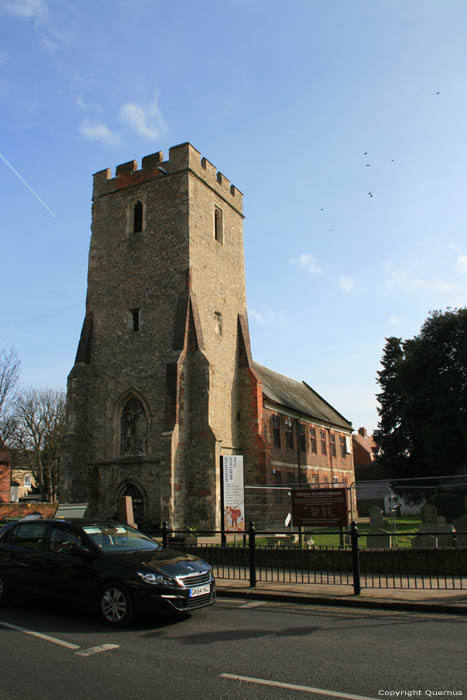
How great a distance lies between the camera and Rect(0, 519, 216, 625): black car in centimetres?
723

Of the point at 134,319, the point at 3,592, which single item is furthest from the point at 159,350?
the point at 3,592

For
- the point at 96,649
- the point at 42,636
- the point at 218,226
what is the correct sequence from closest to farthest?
1. the point at 96,649
2. the point at 42,636
3. the point at 218,226

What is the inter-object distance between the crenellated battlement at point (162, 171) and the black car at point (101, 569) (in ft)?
70.0

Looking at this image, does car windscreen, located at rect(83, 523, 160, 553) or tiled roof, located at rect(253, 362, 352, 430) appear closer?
car windscreen, located at rect(83, 523, 160, 553)

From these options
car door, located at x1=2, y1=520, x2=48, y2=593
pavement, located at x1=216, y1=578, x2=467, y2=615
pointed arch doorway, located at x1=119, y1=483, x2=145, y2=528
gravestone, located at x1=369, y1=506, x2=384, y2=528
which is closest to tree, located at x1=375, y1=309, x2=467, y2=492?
gravestone, located at x1=369, y1=506, x2=384, y2=528

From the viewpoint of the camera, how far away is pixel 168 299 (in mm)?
25391

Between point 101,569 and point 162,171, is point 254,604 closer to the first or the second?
point 101,569

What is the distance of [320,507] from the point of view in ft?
44.1

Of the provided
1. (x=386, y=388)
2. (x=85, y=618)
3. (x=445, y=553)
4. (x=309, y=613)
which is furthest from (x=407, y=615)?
(x=386, y=388)

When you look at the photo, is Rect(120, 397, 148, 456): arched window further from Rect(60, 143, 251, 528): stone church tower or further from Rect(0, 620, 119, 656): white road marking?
Rect(0, 620, 119, 656): white road marking

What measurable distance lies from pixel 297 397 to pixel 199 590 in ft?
112

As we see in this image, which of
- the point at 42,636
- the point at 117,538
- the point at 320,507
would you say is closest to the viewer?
the point at 42,636

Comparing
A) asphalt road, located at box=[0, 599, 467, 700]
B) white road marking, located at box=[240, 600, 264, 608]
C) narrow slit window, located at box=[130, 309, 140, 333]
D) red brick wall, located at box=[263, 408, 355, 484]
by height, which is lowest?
white road marking, located at box=[240, 600, 264, 608]

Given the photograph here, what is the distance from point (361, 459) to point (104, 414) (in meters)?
50.7
